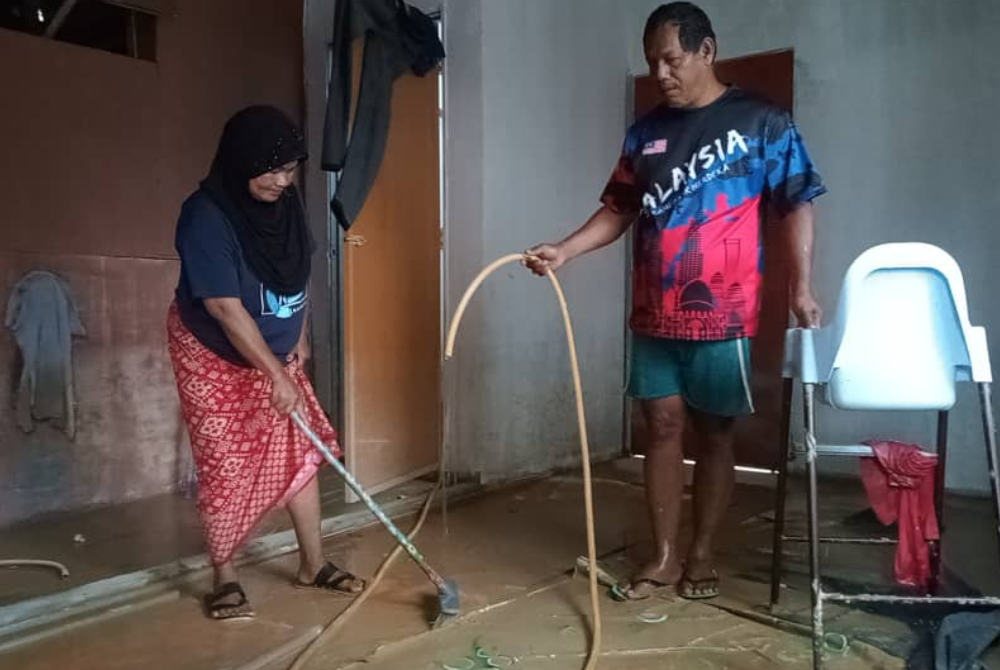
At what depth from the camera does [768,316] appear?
3.95m

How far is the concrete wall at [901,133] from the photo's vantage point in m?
3.48

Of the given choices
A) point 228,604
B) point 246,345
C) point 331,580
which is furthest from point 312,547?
point 246,345

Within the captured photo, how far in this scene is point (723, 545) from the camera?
287cm

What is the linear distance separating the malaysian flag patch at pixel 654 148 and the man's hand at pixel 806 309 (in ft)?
1.70

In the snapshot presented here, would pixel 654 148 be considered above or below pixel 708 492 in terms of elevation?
above

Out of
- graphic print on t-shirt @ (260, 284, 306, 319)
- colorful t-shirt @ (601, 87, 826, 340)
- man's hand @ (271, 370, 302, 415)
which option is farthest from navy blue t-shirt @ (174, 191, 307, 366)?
colorful t-shirt @ (601, 87, 826, 340)

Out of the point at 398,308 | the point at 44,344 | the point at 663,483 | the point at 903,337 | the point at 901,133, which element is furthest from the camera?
the point at 398,308

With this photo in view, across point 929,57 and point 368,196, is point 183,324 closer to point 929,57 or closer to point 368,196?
point 368,196

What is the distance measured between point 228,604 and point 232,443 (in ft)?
1.41

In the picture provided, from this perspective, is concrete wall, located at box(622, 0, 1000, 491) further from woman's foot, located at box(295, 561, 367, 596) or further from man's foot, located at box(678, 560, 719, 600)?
woman's foot, located at box(295, 561, 367, 596)

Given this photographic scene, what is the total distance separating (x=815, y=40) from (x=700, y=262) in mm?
2114

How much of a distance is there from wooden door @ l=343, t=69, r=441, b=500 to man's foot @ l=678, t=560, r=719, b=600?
4.87 feet

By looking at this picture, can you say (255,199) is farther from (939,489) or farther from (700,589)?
(939,489)

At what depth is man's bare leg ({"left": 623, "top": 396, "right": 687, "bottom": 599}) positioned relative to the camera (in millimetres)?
2418
